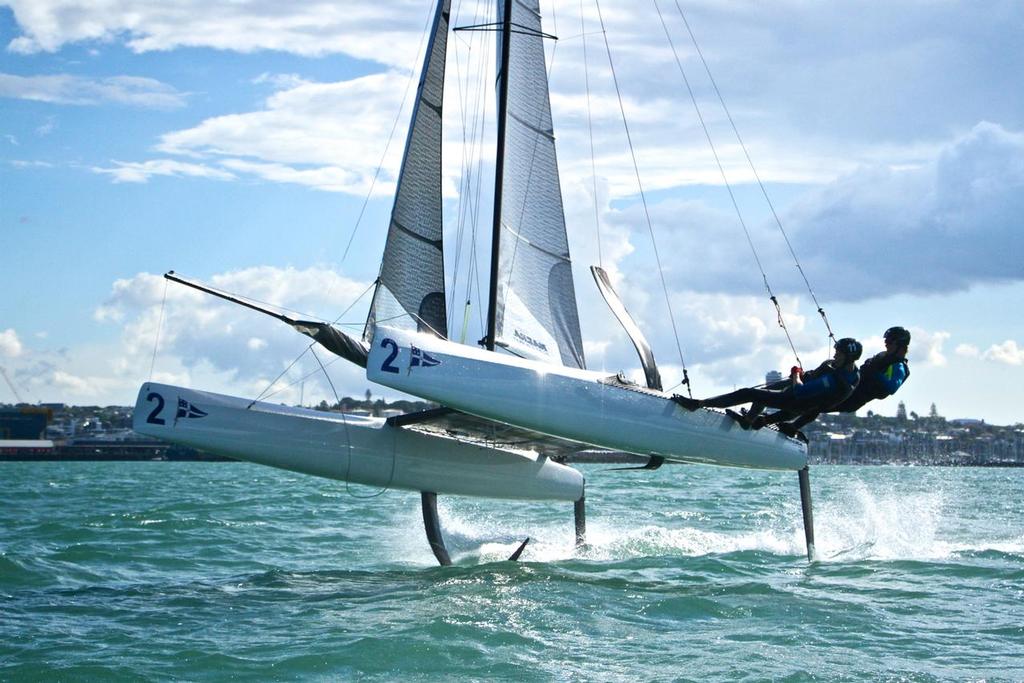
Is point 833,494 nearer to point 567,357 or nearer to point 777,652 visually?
point 567,357

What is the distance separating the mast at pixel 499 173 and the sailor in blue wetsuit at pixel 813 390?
1.92 meters

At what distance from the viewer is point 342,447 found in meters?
11.8

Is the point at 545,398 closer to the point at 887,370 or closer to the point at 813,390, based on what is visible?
the point at 813,390

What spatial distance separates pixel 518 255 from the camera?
12.0 meters

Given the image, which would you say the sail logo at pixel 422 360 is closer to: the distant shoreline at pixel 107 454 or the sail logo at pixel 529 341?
the sail logo at pixel 529 341

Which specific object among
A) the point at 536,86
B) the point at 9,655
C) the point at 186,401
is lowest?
the point at 9,655

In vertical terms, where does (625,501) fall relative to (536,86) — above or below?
below

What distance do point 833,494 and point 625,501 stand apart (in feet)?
27.4

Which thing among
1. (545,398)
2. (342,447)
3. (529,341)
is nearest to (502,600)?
(545,398)

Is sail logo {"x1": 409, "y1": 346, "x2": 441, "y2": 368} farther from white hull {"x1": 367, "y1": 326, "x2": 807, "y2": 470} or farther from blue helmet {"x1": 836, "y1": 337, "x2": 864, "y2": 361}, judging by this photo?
blue helmet {"x1": 836, "y1": 337, "x2": 864, "y2": 361}

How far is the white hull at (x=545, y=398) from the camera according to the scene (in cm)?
991

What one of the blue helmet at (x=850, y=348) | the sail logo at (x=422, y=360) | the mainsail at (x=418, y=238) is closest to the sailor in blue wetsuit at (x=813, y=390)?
the blue helmet at (x=850, y=348)

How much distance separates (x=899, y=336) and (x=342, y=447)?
200 inches

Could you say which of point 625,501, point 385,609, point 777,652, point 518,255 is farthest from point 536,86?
point 625,501
